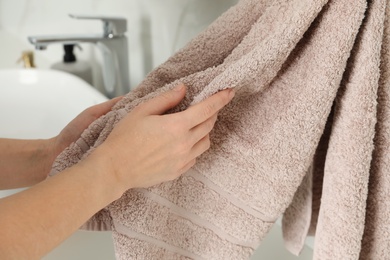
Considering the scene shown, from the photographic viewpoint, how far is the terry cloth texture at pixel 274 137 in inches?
14.4

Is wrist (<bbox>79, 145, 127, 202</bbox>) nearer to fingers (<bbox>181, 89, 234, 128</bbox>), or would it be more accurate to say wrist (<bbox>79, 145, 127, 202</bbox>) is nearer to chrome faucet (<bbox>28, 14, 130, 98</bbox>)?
fingers (<bbox>181, 89, 234, 128</bbox>)

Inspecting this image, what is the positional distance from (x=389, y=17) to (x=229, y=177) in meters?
0.19

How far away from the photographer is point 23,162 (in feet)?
1.82

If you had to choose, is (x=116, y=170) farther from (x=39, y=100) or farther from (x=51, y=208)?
(x=39, y=100)

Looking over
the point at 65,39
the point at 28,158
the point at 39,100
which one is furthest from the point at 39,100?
the point at 28,158

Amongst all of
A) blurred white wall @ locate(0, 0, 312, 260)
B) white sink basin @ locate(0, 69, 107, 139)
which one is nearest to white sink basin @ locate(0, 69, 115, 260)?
white sink basin @ locate(0, 69, 107, 139)

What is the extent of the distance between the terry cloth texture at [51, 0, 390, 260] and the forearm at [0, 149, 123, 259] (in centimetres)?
5

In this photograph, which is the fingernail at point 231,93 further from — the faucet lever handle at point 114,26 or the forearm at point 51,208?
the faucet lever handle at point 114,26

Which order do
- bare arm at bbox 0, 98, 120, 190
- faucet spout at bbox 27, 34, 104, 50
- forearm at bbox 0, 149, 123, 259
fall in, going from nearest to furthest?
forearm at bbox 0, 149, 123, 259
bare arm at bbox 0, 98, 120, 190
faucet spout at bbox 27, 34, 104, 50

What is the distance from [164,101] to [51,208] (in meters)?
0.13

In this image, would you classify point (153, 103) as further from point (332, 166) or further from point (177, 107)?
point (332, 166)

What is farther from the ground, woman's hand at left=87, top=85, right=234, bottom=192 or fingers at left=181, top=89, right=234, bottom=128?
fingers at left=181, top=89, right=234, bottom=128

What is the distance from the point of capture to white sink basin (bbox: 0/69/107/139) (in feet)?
2.92

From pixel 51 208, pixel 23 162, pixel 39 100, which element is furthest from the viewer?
pixel 39 100
